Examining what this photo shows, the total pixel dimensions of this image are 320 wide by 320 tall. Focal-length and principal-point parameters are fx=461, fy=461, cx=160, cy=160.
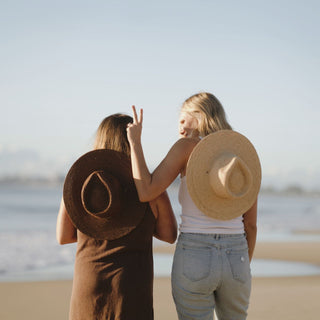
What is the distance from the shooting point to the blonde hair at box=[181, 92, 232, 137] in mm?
2600

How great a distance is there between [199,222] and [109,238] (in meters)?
0.50

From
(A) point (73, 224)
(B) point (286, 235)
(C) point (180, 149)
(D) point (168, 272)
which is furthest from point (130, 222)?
(B) point (286, 235)

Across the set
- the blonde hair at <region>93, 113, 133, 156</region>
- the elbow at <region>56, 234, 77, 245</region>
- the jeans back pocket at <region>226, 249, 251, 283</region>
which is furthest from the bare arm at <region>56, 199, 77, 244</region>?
the jeans back pocket at <region>226, 249, 251, 283</region>

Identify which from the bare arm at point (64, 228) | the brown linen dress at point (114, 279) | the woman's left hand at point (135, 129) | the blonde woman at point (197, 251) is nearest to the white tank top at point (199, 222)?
the blonde woman at point (197, 251)

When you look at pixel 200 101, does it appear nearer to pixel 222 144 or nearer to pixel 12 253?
pixel 222 144

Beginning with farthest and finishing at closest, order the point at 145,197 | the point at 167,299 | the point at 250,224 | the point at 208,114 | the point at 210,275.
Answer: the point at 167,299
the point at 250,224
the point at 208,114
the point at 145,197
the point at 210,275

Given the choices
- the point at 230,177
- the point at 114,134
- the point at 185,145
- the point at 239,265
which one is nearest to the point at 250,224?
the point at 239,265

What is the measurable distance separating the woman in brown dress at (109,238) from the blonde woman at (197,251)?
0.14 meters

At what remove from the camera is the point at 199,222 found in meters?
2.46

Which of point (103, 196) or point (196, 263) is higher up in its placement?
point (103, 196)

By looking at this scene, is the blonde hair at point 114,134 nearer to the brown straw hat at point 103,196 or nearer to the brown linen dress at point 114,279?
the brown straw hat at point 103,196

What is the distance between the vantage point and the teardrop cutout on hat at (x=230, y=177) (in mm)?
2350

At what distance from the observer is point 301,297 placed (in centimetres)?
629

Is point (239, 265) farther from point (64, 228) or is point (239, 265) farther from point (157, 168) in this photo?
point (64, 228)
